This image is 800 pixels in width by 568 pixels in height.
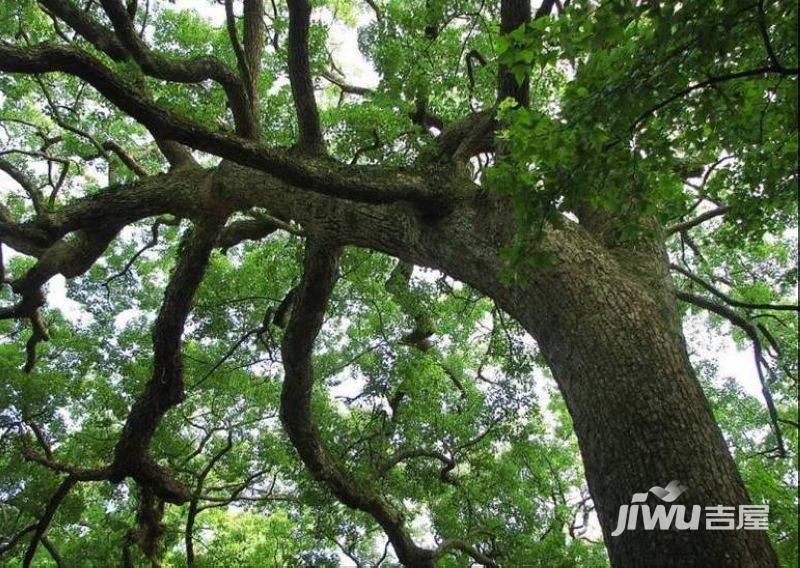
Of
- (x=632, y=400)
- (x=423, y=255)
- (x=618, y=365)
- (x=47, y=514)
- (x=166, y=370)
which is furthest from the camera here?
(x=47, y=514)

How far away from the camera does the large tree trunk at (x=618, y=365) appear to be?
2.28 metres

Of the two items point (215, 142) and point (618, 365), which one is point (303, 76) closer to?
point (215, 142)

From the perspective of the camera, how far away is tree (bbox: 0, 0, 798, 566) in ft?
7.55

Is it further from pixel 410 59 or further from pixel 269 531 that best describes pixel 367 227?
pixel 269 531

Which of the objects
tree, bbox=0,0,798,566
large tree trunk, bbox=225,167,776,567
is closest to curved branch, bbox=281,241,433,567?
tree, bbox=0,0,798,566

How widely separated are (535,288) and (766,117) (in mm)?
1329

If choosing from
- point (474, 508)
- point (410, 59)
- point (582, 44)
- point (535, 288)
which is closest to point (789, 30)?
point (582, 44)

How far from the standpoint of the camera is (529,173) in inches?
93.1

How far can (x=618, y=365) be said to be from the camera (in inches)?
107

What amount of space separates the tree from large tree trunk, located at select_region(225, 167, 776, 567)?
1 centimetres

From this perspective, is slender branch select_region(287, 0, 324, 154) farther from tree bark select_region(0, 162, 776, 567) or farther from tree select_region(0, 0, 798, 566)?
tree bark select_region(0, 162, 776, 567)

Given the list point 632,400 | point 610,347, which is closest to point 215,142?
point 610,347

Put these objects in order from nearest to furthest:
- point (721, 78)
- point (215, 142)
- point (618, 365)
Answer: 1. point (721, 78)
2. point (618, 365)
3. point (215, 142)

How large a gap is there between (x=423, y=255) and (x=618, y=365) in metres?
1.76
